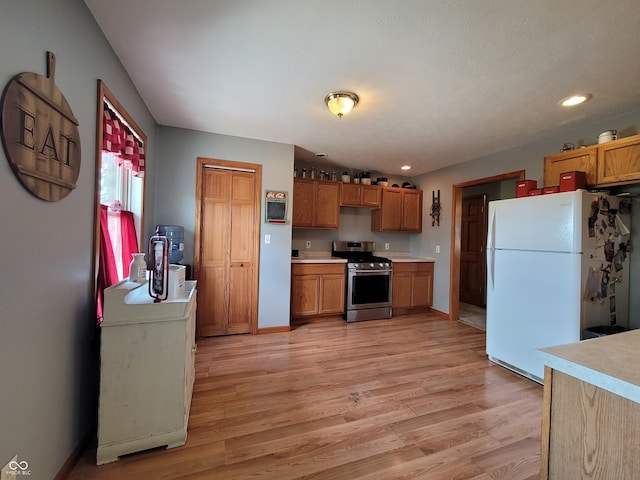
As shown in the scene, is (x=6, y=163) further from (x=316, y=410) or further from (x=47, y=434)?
(x=316, y=410)

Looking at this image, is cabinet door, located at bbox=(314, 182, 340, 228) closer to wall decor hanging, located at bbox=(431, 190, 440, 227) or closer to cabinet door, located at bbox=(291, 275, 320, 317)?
cabinet door, located at bbox=(291, 275, 320, 317)

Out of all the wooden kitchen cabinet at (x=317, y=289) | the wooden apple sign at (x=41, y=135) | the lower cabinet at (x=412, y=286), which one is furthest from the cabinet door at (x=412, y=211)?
the wooden apple sign at (x=41, y=135)

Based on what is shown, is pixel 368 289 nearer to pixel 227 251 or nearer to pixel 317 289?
pixel 317 289

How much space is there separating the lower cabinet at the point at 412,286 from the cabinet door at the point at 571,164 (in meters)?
2.18

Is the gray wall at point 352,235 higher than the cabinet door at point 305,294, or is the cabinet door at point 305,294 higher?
the gray wall at point 352,235

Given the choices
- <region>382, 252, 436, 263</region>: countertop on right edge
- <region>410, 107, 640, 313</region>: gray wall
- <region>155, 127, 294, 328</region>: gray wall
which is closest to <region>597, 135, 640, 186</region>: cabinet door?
<region>410, 107, 640, 313</region>: gray wall

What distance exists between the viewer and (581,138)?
8.87 feet

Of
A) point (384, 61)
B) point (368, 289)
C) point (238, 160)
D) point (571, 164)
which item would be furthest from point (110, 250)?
point (571, 164)

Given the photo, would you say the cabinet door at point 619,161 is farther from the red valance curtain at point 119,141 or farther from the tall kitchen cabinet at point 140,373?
the red valance curtain at point 119,141

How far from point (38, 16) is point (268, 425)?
2.38 m

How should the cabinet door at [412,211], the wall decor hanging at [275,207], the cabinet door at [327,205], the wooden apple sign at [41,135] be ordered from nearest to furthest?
the wooden apple sign at [41,135] → the wall decor hanging at [275,207] → the cabinet door at [327,205] → the cabinet door at [412,211]

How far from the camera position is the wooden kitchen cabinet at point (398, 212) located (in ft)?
15.4

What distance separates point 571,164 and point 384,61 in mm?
2126

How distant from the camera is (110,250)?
190 cm
